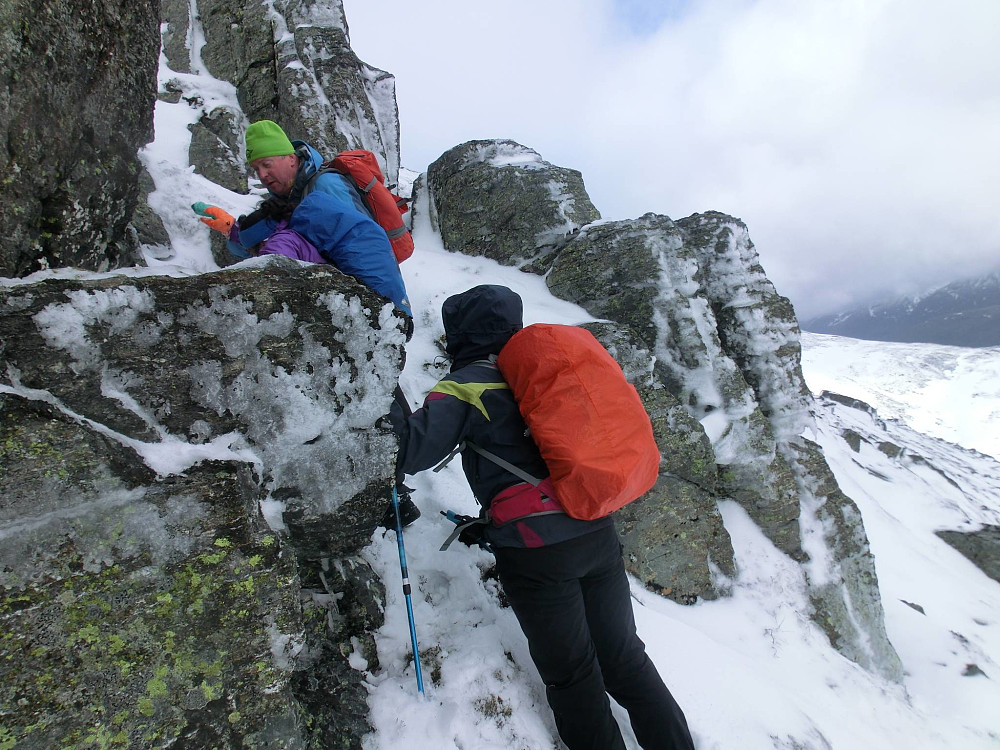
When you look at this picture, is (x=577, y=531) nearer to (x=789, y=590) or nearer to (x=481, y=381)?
(x=481, y=381)

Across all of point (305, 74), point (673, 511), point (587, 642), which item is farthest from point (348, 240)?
point (305, 74)

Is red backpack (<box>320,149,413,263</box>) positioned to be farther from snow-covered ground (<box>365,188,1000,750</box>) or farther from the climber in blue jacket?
snow-covered ground (<box>365,188,1000,750</box>)

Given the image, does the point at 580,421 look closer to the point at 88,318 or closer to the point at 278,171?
the point at 88,318

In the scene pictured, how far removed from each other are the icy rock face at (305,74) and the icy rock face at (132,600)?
14724 mm

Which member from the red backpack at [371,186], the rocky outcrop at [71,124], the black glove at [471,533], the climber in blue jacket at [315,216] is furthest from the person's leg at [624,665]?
the rocky outcrop at [71,124]

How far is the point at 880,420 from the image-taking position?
4812cm

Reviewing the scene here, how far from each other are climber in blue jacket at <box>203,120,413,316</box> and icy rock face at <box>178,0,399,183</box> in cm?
1210

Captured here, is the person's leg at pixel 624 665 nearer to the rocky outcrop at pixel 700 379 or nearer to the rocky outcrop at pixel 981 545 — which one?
the rocky outcrop at pixel 700 379

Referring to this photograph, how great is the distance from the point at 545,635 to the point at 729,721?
2727mm

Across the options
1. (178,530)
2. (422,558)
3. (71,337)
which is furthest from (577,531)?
(71,337)

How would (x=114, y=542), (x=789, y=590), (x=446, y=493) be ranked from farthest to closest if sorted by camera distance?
1. (x=789, y=590)
2. (x=446, y=493)
3. (x=114, y=542)

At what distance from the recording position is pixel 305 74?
16.0 metres

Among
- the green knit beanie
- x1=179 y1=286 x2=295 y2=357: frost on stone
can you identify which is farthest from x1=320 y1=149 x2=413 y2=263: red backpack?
x1=179 y1=286 x2=295 y2=357: frost on stone

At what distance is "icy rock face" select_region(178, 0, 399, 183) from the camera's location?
619 inches
